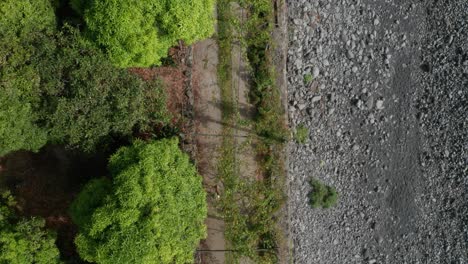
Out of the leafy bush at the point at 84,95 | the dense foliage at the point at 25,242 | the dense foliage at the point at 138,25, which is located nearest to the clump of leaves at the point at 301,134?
the dense foliage at the point at 138,25

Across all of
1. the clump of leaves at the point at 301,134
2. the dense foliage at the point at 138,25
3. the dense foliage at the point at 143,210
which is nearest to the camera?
the dense foliage at the point at 138,25

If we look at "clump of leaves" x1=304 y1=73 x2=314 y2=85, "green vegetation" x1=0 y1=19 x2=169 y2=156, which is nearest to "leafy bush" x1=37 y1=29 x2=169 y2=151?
"green vegetation" x1=0 y1=19 x2=169 y2=156

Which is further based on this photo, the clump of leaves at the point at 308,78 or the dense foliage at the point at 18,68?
the clump of leaves at the point at 308,78

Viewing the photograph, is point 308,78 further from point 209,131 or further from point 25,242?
point 25,242

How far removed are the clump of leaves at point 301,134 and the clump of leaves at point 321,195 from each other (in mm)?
865

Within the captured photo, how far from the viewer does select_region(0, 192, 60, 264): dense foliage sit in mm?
8852

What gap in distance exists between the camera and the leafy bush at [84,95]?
8930 millimetres

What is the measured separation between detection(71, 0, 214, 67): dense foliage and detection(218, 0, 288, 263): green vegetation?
2073mm

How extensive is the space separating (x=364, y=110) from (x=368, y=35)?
161cm

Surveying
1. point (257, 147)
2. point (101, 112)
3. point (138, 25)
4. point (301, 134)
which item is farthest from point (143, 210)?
point (301, 134)

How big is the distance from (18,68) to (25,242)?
274 cm

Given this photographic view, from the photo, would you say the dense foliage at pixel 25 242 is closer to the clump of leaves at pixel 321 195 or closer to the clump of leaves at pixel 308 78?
the clump of leaves at pixel 321 195

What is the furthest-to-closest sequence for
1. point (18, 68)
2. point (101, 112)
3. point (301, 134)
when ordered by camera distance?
point (301, 134) → point (101, 112) → point (18, 68)

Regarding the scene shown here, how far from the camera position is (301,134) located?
464 inches
